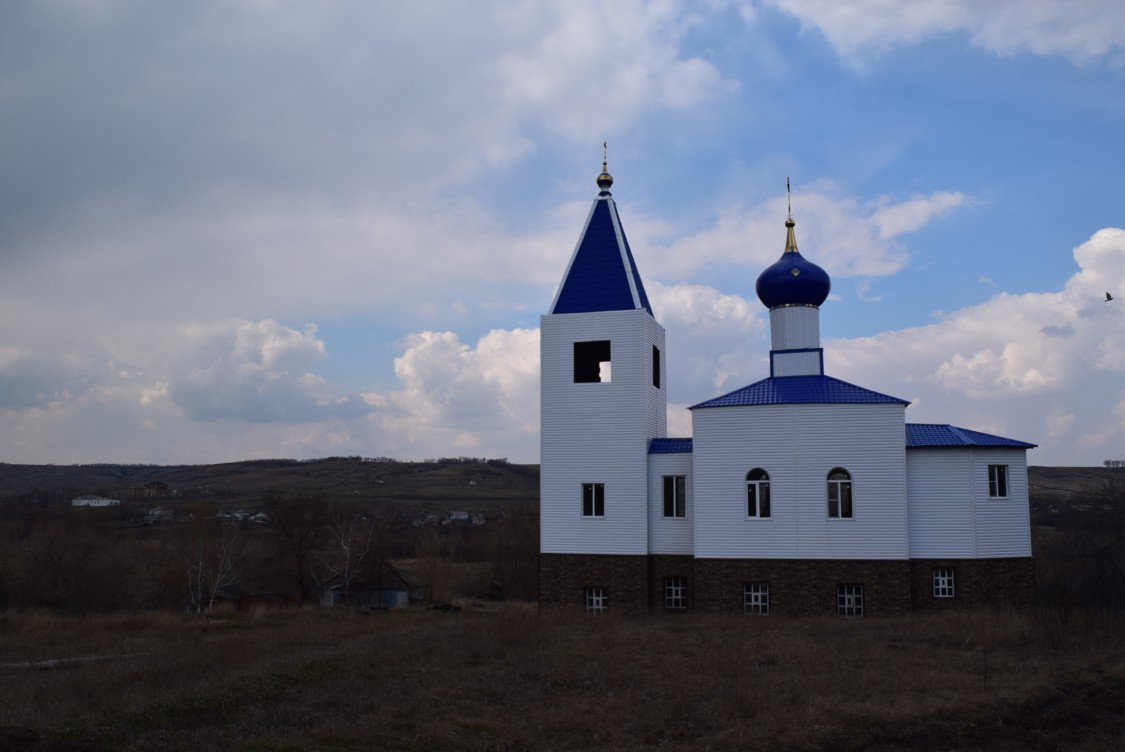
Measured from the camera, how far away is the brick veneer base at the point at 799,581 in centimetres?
2261

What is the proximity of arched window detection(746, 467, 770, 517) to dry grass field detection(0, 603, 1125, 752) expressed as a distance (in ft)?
9.57

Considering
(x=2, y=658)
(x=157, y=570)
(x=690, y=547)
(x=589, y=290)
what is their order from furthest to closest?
(x=157, y=570) → (x=589, y=290) → (x=690, y=547) → (x=2, y=658)

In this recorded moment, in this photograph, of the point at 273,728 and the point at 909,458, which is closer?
the point at 273,728

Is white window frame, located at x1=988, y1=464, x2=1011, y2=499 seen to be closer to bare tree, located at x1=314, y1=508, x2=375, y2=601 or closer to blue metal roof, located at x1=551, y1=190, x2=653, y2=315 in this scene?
blue metal roof, located at x1=551, y1=190, x2=653, y2=315

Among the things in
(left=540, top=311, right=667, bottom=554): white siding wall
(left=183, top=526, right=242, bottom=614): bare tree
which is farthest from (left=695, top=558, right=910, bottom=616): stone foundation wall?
(left=183, top=526, right=242, bottom=614): bare tree

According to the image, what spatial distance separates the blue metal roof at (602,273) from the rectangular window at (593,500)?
16.1 ft

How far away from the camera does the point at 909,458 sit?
23656mm

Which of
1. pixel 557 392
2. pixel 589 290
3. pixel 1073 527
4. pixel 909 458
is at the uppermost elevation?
pixel 589 290

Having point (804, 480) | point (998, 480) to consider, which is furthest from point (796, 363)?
point (998, 480)

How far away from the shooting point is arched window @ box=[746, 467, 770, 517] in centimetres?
2334

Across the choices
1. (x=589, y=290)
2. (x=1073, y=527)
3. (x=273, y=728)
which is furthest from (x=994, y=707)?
(x=1073, y=527)

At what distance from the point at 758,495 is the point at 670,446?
9.12 ft

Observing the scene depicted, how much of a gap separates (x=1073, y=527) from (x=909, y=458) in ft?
63.9

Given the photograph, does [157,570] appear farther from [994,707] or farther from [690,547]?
[994,707]
